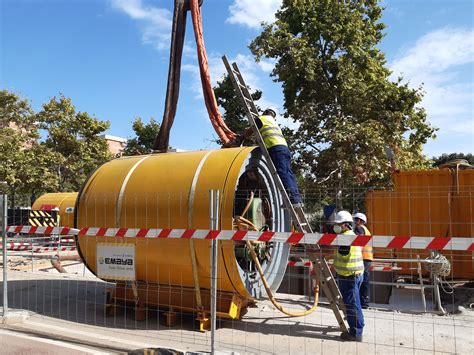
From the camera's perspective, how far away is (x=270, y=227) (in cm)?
688

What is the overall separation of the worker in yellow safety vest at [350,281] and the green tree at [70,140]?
65.7 ft

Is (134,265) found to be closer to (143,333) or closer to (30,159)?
(143,333)

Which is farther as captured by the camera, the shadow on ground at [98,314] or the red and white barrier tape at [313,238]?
the shadow on ground at [98,314]

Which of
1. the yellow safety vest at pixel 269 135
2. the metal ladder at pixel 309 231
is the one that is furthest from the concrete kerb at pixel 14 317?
the yellow safety vest at pixel 269 135

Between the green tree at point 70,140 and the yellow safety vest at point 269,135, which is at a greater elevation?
the green tree at point 70,140

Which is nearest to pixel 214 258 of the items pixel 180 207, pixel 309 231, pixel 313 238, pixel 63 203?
pixel 313 238

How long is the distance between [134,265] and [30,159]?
17.8 m

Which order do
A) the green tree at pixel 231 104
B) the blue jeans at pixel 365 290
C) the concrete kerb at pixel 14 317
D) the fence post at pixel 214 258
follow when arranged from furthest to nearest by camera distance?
the green tree at pixel 231 104
the blue jeans at pixel 365 290
the concrete kerb at pixel 14 317
the fence post at pixel 214 258

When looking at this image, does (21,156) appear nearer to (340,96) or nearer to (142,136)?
(142,136)

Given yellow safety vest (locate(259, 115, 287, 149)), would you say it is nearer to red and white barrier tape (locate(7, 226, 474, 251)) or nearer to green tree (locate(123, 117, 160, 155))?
red and white barrier tape (locate(7, 226, 474, 251))

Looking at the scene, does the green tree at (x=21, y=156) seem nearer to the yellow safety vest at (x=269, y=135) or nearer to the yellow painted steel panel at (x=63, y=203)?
the yellow painted steel panel at (x=63, y=203)

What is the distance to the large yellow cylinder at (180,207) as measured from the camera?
5.70 meters

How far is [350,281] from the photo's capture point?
5609 mm

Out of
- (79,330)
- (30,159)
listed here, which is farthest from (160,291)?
(30,159)
